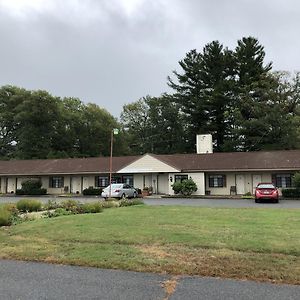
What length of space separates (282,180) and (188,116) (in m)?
26.5

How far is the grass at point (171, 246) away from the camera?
7511 millimetres

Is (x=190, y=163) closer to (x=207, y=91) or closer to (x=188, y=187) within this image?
(x=188, y=187)

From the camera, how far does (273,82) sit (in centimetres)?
5516

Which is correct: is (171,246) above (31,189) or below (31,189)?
below

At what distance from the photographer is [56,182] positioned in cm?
4641

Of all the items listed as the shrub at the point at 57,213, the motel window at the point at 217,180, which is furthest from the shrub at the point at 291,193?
the shrub at the point at 57,213

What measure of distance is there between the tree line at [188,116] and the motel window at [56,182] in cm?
1349

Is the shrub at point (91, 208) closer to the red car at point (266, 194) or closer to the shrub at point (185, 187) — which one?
the red car at point (266, 194)

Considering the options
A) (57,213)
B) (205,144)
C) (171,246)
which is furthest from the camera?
(205,144)

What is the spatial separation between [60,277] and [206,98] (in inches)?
2136

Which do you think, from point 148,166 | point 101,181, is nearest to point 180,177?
point 148,166

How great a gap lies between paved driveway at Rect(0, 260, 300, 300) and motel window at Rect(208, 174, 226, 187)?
109 ft

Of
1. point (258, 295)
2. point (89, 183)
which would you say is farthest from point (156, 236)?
point (89, 183)

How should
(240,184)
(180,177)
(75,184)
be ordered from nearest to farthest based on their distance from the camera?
(240,184) < (180,177) < (75,184)
